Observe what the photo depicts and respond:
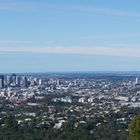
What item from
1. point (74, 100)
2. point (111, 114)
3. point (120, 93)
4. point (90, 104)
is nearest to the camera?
point (111, 114)

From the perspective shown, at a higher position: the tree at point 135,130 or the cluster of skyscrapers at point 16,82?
the tree at point 135,130

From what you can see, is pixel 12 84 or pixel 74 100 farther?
pixel 12 84

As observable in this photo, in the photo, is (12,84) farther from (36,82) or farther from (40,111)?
(40,111)

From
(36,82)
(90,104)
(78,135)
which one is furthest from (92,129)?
(36,82)

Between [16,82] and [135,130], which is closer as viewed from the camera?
[135,130]

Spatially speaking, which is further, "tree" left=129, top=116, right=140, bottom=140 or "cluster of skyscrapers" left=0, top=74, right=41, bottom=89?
"cluster of skyscrapers" left=0, top=74, right=41, bottom=89

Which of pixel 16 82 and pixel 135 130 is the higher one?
pixel 135 130

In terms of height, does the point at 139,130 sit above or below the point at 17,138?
above

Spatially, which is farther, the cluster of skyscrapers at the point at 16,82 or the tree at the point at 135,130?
the cluster of skyscrapers at the point at 16,82

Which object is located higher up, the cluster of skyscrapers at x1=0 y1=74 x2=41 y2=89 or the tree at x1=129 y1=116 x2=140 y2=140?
the tree at x1=129 y1=116 x2=140 y2=140

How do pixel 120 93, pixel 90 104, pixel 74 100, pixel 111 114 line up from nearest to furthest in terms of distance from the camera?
pixel 111 114 < pixel 90 104 < pixel 74 100 < pixel 120 93
